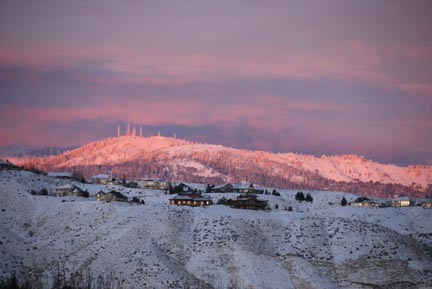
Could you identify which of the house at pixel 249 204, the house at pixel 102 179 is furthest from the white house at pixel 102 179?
the house at pixel 249 204

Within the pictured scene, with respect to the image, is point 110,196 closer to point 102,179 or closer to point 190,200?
point 190,200

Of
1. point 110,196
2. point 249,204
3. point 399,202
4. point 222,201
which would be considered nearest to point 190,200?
point 222,201

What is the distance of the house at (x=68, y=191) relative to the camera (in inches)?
5359

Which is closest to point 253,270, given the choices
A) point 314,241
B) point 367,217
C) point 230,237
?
point 230,237

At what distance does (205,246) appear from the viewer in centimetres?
9919

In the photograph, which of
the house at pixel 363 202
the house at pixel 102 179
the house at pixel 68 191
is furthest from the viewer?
the house at pixel 102 179

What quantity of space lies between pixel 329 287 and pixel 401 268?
12.2 meters

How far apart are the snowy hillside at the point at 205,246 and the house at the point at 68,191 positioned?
1296cm

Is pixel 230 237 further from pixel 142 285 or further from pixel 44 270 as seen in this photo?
pixel 44 270

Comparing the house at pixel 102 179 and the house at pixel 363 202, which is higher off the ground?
the house at pixel 102 179

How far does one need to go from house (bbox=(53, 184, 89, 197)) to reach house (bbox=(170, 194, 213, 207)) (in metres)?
18.0

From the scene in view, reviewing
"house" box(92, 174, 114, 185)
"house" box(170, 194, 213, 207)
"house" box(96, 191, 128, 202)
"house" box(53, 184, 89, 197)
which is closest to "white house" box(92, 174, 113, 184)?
"house" box(92, 174, 114, 185)

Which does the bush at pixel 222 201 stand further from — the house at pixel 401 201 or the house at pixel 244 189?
the house at pixel 401 201

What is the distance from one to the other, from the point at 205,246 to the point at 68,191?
159 ft
